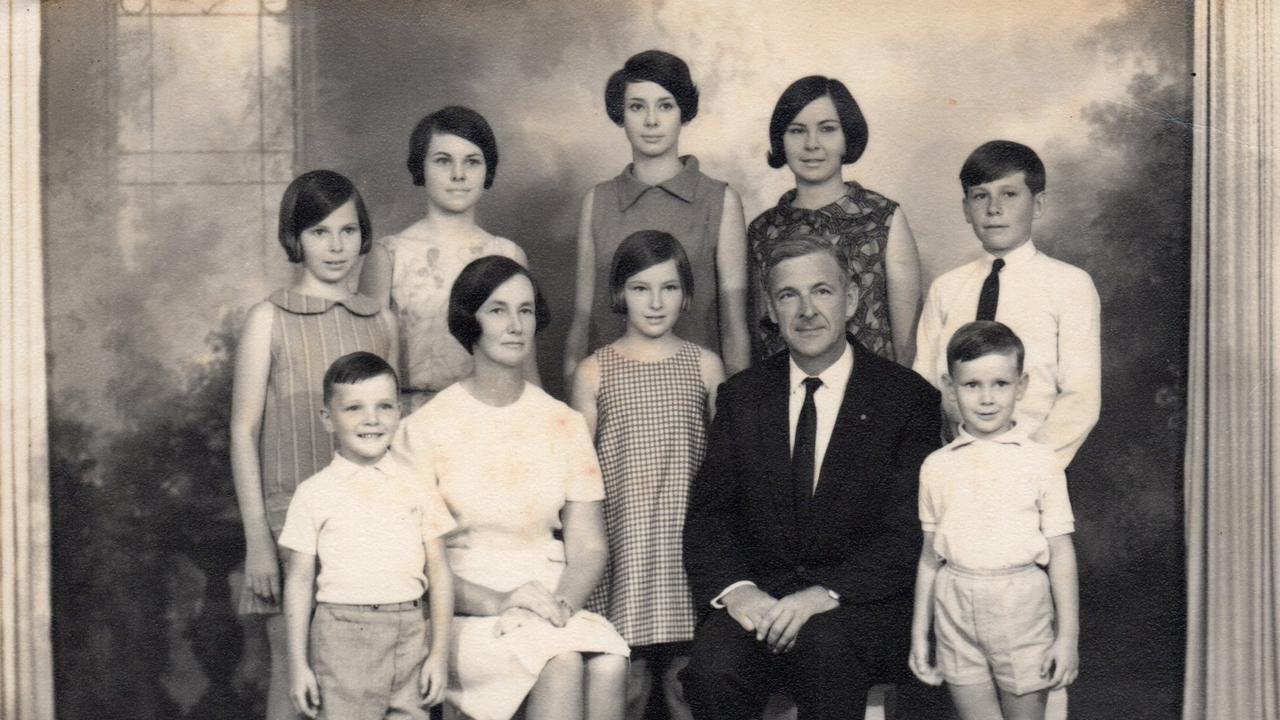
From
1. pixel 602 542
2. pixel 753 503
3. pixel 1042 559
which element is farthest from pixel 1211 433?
pixel 602 542

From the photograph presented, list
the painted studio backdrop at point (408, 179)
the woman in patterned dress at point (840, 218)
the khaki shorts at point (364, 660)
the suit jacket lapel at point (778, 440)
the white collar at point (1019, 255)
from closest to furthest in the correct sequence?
the khaki shorts at point (364, 660), the suit jacket lapel at point (778, 440), the white collar at point (1019, 255), the woman in patterned dress at point (840, 218), the painted studio backdrop at point (408, 179)

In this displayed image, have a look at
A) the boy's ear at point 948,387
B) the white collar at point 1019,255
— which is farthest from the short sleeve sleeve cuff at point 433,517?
the white collar at point 1019,255

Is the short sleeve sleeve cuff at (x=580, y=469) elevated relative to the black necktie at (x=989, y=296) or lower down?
lower down

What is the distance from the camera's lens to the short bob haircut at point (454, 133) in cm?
418

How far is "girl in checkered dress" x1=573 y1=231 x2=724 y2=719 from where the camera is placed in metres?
3.92

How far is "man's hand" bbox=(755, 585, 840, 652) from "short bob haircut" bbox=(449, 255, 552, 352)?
99 cm

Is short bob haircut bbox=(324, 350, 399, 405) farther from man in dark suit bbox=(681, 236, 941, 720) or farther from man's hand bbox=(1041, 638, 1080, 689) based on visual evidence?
man's hand bbox=(1041, 638, 1080, 689)

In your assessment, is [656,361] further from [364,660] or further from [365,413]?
[364,660]

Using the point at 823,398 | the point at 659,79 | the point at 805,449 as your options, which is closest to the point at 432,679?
the point at 805,449

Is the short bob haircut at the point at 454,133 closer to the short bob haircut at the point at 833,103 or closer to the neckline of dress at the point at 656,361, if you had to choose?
the neckline of dress at the point at 656,361

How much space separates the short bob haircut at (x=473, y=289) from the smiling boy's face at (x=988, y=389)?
1.10 meters

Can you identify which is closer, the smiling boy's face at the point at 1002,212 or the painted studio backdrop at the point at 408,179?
the smiling boy's face at the point at 1002,212

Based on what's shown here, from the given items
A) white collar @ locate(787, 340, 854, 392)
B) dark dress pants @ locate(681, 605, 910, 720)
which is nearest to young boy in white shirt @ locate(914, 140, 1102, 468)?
A: white collar @ locate(787, 340, 854, 392)

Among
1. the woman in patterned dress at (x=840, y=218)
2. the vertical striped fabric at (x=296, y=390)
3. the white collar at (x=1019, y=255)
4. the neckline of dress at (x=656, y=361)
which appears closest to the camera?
the vertical striped fabric at (x=296, y=390)
